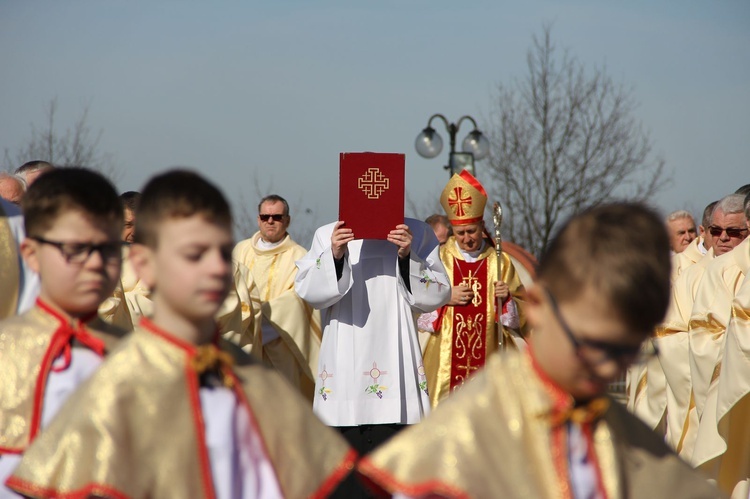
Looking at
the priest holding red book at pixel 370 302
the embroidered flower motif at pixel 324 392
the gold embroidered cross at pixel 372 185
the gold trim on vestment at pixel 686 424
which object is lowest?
the gold trim on vestment at pixel 686 424

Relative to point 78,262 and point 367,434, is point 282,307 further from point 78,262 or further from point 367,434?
point 78,262

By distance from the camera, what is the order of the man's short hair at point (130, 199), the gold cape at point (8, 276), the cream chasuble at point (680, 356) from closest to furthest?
the gold cape at point (8, 276) < the man's short hair at point (130, 199) < the cream chasuble at point (680, 356)

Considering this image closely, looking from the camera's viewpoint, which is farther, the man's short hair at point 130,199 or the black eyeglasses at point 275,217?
the black eyeglasses at point 275,217

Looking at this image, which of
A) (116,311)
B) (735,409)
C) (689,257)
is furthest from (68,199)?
(689,257)

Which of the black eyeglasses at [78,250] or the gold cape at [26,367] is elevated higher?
the black eyeglasses at [78,250]

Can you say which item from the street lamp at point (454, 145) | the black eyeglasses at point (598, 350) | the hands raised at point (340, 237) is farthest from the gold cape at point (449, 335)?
the street lamp at point (454, 145)

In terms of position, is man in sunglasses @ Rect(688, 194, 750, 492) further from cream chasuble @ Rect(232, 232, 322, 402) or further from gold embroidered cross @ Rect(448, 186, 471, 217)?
cream chasuble @ Rect(232, 232, 322, 402)

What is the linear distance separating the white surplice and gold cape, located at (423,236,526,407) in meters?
1.94

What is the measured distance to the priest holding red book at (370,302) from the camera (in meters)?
7.20

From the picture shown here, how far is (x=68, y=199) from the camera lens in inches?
137

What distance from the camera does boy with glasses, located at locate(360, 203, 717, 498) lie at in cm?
256

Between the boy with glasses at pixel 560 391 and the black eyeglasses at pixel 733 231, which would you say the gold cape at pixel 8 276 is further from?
the black eyeglasses at pixel 733 231

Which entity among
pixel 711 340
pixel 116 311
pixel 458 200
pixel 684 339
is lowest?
pixel 684 339

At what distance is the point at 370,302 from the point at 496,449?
486cm
